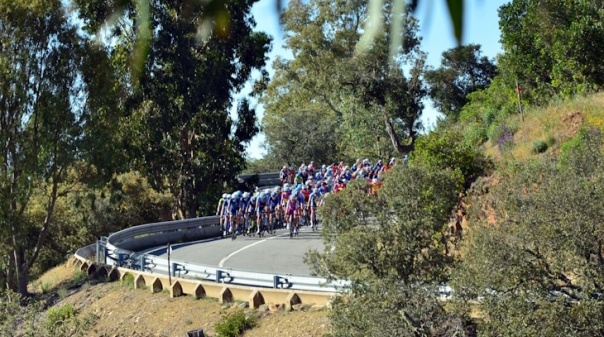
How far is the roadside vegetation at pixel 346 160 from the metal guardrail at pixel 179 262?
84cm

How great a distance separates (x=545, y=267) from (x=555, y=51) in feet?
57.2

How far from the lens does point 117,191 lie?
38.9 m

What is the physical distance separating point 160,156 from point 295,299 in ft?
79.3

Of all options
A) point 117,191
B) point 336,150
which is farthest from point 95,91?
point 336,150

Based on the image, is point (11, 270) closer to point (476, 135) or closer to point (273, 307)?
point (273, 307)

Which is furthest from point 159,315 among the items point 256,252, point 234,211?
point 234,211

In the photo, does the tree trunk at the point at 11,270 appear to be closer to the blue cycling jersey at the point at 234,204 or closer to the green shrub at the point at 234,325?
the blue cycling jersey at the point at 234,204

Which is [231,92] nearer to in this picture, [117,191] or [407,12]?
[117,191]

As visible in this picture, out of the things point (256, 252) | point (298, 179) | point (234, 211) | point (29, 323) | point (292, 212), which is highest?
point (298, 179)

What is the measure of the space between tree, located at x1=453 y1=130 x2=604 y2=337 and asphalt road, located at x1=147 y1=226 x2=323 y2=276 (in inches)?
422

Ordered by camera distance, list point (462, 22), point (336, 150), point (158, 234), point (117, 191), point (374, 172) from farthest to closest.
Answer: point (336, 150) → point (117, 191) → point (374, 172) → point (158, 234) → point (462, 22)

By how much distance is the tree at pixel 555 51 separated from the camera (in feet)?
90.1

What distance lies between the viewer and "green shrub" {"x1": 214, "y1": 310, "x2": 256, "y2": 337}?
1978 centimetres

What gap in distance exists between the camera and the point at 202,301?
22500mm
